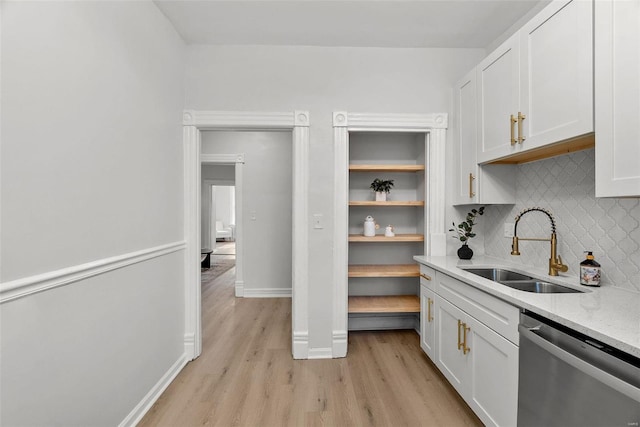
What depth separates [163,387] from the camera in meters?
2.24

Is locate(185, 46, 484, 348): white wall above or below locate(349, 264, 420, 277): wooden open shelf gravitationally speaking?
→ above

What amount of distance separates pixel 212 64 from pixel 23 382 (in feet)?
8.13

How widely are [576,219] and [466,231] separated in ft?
2.85

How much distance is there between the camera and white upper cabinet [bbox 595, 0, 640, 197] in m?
1.23

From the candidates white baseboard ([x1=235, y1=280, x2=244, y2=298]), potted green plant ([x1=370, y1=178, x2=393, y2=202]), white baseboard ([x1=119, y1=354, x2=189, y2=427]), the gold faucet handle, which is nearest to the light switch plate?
potted green plant ([x1=370, y1=178, x2=393, y2=202])

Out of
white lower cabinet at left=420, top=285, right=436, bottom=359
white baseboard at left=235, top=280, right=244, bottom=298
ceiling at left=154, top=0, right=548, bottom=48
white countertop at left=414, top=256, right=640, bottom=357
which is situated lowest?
white baseboard at left=235, top=280, right=244, bottom=298

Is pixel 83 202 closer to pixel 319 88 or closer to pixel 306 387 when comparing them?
pixel 306 387

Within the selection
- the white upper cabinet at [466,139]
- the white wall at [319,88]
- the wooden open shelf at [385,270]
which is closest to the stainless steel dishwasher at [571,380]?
the white upper cabinet at [466,139]

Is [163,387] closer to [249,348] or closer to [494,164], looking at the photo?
[249,348]

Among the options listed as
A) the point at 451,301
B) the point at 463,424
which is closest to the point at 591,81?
the point at 451,301

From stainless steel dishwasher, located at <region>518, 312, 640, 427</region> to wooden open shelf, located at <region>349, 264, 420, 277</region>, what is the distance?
1478mm

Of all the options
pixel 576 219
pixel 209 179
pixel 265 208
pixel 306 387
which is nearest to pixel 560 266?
pixel 576 219

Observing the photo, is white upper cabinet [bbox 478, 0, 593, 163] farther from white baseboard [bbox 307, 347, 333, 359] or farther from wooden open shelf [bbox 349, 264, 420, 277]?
white baseboard [bbox 307, 347, 333, 359]

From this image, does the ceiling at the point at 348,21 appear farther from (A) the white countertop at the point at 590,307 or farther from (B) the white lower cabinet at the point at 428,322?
(B) the white lower cabinet at the point at 428,322
